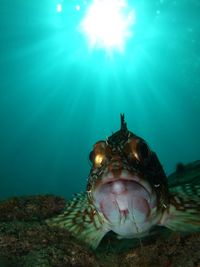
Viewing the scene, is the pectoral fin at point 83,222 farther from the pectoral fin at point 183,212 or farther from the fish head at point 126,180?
the pectoral fin at point 183,212

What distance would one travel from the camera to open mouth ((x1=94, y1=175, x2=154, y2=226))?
4.05 m

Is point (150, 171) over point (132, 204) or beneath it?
over

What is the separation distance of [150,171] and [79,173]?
139 m

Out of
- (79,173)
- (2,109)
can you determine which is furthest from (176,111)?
(2,109)

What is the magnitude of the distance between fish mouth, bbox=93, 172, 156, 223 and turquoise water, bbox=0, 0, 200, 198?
50.9 m

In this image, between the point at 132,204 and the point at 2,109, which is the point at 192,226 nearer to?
the point at 132,204

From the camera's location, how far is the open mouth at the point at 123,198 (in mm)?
4055

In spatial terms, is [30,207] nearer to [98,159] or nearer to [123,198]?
[98,159]

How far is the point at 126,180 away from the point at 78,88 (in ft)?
346

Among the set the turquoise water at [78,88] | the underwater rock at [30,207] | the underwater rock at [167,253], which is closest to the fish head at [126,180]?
the underwater rock at [167,253]

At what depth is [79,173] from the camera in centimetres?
14162

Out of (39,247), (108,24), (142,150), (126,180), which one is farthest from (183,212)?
(108,24)

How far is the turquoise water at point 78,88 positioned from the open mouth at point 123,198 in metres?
50.9

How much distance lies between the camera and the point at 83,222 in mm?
5691
